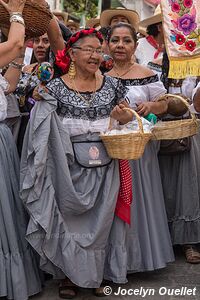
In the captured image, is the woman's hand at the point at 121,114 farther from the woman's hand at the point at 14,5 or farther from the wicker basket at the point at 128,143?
the woman's hand at the point at 14,5

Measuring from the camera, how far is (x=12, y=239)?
3.92m

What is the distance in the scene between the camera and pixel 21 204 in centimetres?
412

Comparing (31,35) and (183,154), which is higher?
(31,35)

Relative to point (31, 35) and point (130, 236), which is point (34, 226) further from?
point (31, 35)

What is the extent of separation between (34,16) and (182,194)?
2245 mm

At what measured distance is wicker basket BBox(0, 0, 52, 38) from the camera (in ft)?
12.4

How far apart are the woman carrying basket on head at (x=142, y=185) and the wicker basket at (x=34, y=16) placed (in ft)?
3.42

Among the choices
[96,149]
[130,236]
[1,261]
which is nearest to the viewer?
[1,261]

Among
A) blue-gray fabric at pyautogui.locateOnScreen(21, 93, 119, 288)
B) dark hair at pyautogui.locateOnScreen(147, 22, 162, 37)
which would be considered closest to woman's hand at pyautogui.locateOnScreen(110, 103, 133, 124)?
blue-gray fabric at pyautogui.locateOnScreen(21, 93, 119, 288)

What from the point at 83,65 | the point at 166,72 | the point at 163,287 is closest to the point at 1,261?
the point at 163,287

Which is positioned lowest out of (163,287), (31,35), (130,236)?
(163,287)

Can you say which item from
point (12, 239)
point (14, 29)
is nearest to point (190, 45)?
point (14, 29)

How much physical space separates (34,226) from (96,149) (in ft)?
2.47

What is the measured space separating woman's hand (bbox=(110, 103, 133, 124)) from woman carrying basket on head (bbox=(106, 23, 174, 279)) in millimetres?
309
